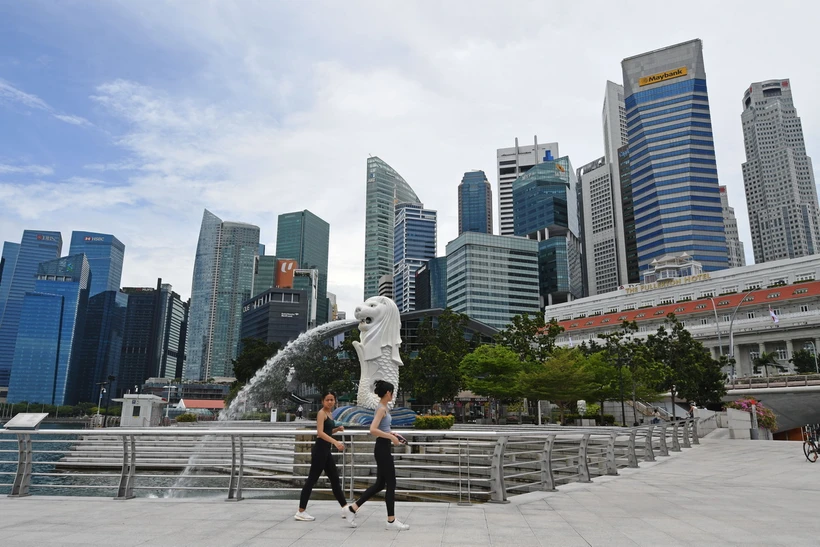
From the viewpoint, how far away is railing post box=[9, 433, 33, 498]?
972cm

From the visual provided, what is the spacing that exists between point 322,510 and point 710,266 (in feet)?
465

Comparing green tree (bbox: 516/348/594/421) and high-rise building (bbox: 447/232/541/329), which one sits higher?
high-rise building (bbox: 447/232/541/329)

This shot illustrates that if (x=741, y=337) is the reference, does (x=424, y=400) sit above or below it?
below

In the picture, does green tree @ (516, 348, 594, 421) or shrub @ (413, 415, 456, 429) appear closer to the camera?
shrub @ (413, 415, 456, 429)

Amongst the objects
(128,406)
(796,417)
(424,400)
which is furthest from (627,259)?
(128,406)

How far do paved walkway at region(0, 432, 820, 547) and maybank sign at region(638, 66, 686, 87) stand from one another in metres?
154

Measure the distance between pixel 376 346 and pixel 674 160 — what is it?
13708cm

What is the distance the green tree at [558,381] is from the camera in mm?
35750

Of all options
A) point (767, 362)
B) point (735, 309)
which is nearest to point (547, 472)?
point (735, 309)

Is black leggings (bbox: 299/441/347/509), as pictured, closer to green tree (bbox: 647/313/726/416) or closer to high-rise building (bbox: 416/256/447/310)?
green tree (bbox: 647/313/726/416)

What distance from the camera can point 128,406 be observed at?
44.5 metres

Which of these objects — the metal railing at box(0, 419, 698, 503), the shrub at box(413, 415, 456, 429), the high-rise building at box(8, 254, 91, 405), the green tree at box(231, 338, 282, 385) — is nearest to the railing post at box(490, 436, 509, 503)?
the metal railing at box(0, 419, 698, 503)

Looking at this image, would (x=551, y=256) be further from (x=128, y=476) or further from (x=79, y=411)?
(x=128, y=476)

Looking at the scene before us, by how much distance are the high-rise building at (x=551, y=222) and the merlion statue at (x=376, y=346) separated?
156 m
